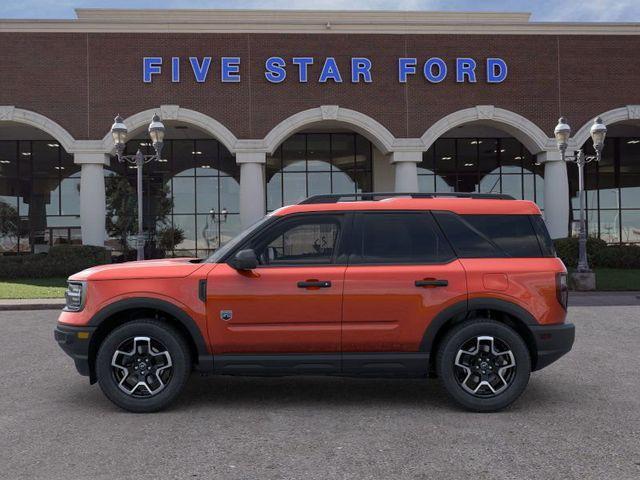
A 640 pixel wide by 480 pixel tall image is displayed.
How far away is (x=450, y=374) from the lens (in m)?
5.09

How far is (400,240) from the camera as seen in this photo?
209 inches

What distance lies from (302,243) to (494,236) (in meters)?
1.81

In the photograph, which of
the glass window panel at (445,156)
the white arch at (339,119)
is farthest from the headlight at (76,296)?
the glass window panel at (445,156)

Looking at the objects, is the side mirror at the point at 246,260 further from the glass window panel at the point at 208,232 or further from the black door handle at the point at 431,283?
the glass window panel at the point at 208,232

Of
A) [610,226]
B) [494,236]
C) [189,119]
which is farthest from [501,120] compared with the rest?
[494,236]

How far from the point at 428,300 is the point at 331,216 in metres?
1.21

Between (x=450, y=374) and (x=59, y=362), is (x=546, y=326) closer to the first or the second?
(x=450, y=374)

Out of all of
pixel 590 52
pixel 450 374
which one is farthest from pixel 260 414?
pixel 590 52

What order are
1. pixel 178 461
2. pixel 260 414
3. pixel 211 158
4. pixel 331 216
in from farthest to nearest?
pixel 211 158, pixel 331 216, pixel 260 414, pixel 178 461

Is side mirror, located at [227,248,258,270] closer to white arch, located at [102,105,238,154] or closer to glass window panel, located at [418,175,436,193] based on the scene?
white arch, located at [102,105,238,154]

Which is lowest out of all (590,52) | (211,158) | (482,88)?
(211,158)

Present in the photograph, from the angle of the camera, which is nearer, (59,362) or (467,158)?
(59,362)

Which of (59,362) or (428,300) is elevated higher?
(428,300)

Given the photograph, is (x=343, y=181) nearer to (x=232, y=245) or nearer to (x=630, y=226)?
(x=630, y=226)
